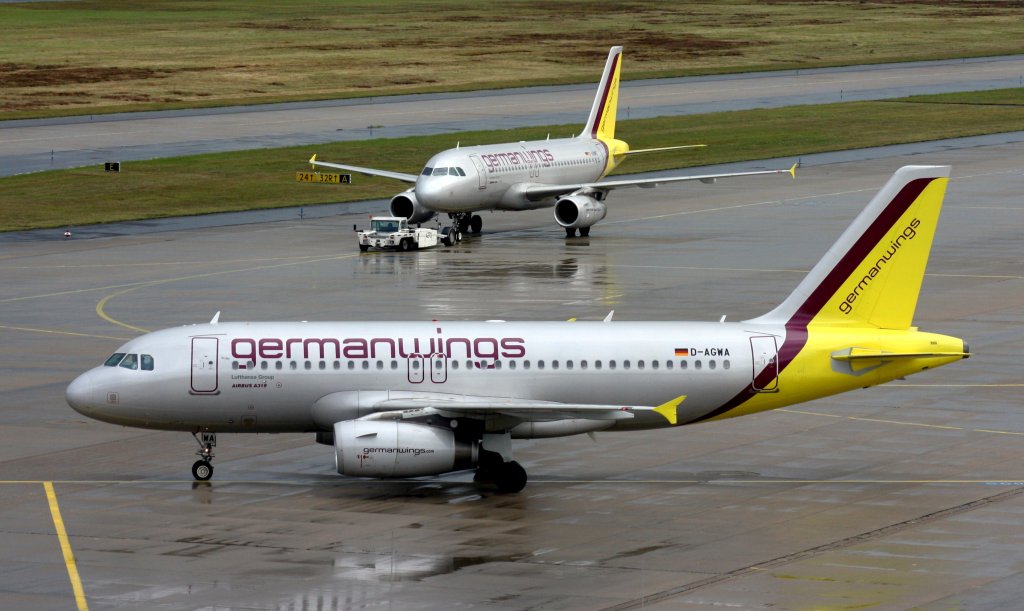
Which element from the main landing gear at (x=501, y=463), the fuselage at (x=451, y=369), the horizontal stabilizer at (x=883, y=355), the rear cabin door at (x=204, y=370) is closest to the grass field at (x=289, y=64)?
the fuselage at (x=451, y=369)

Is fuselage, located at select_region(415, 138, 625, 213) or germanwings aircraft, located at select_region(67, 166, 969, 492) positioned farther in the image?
fuselage, located at select_region(415, 138, 625, 213)

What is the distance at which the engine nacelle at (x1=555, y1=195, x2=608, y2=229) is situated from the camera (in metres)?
84.7

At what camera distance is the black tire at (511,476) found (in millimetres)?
39750

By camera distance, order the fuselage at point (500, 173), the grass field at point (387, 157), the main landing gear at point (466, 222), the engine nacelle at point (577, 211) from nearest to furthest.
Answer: the fuselage at point (500, 173), the engine nacelle at point (577, 211), the main landing gear at point (466, 222), the grass field at point (387, 157)

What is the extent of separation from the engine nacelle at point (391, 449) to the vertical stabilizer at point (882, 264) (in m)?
9.04

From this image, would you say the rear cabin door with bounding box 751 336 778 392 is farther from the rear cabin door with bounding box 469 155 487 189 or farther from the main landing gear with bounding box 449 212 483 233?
the main landing gear with bounding box 449 212 483 233

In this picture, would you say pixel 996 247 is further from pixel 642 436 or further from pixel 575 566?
pixel 575 566

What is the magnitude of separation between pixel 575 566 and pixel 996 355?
26.9 metres

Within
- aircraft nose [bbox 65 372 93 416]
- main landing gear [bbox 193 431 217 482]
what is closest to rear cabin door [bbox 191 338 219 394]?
main landing gear [bbox 193 431 217 482]

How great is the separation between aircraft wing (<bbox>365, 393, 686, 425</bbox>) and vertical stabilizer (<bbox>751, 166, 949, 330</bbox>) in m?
4.51

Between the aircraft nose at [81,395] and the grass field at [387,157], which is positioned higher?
the grass field at [387,157]

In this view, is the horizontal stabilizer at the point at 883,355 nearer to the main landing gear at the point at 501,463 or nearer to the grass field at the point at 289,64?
the main landing gear at the point at 501,463

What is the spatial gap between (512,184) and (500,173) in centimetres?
125

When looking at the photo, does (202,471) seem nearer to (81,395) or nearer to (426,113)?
(81,395)
